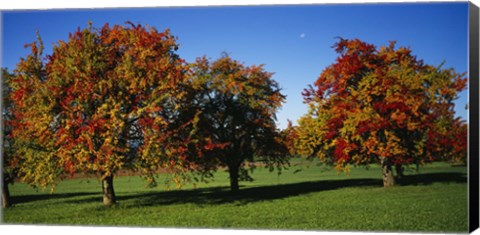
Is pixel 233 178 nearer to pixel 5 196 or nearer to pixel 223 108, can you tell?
pixel 223 108

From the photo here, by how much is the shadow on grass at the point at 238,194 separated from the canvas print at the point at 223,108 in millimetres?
123

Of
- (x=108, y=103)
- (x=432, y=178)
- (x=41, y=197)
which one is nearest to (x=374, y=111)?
(x=432, y=178)

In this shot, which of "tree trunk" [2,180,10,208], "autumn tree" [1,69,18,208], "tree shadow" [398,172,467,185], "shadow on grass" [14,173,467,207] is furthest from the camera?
"shadow on grass" [14,173,467,207]

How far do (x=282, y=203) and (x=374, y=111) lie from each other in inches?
149

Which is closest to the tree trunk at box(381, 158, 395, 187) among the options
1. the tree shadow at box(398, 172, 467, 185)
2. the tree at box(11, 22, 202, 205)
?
the tree shadow at box(398, 172, 467, 185)

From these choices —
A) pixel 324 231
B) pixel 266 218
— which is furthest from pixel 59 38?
pixel 324 231

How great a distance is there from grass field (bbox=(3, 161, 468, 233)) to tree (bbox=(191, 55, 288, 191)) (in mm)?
639

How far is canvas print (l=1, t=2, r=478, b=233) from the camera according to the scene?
17.5 m

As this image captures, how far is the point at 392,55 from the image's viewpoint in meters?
17.8

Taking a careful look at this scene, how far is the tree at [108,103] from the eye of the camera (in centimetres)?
1853

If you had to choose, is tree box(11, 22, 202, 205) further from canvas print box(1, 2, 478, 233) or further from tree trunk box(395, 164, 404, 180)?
tree trunk box(395, 164, 404, 180)

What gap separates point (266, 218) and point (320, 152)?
2727 millimetres

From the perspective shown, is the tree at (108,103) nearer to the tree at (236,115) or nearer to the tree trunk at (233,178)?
the tree at (236,115)

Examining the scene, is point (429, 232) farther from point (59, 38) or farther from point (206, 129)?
A: point (59, 38)
